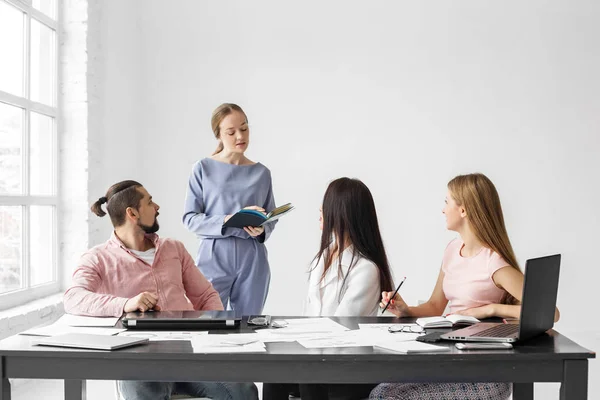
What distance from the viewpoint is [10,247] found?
164 inches

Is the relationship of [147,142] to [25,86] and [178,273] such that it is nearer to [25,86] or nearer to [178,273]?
[25,86]

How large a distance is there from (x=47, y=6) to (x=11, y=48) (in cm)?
55

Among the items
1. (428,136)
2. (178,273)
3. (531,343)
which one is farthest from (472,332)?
(428,136)

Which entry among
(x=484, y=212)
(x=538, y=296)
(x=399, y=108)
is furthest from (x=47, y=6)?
(x=538, y=296)

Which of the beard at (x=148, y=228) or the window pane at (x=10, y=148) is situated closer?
the beard at (x=148, y=228)

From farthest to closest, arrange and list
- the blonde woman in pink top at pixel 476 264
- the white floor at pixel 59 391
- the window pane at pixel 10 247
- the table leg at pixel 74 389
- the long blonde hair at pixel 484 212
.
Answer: the window pane at pixel 10 247 → the white floor at pixel 59 391 → the long blonde hair at pixel 484 212 → the blonde woman in pink top at pixel 476 264 → the table leg at pixel 74 389

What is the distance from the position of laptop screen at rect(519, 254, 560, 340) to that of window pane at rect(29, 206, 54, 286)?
328cm

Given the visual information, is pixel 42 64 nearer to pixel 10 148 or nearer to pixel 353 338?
pixel 10 148

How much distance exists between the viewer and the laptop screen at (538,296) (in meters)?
1.97

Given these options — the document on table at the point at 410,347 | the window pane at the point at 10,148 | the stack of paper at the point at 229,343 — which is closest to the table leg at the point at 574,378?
the document on table at the point at 410,347

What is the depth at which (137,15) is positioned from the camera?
6109mm

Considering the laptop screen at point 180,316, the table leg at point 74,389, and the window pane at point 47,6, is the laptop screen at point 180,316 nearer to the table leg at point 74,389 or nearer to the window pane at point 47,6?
the table leg at point 74,389

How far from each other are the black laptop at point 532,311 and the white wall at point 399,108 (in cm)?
389

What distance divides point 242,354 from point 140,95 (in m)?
4.59
